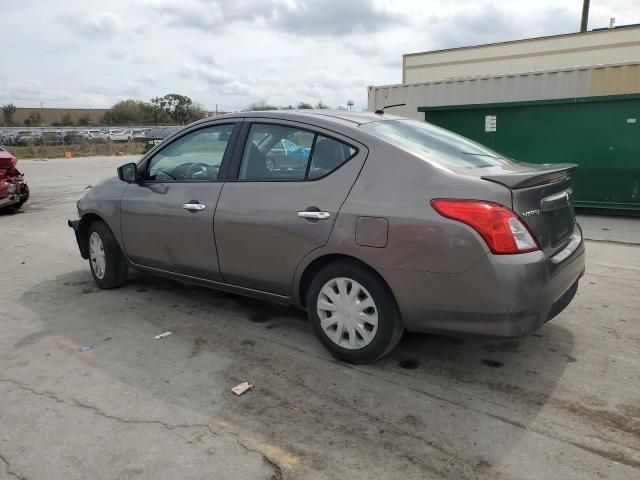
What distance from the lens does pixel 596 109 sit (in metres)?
8.66

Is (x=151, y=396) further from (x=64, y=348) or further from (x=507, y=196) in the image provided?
(x=507, y=196)

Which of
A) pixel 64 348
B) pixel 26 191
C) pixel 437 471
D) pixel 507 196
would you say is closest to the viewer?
pixel 437 471

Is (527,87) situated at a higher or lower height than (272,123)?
higher

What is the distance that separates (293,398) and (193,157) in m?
2.23

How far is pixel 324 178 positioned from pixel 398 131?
642 millimetres

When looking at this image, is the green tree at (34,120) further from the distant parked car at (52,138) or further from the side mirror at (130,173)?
the side mirror at (130,173)

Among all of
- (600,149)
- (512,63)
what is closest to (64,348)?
(600,149)

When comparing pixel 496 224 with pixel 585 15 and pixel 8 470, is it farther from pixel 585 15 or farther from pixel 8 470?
pixel 585 15

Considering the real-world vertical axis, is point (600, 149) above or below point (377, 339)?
above

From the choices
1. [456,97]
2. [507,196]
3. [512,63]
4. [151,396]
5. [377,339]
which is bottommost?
[151,396]

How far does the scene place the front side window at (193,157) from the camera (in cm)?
419

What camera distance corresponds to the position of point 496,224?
112 inches

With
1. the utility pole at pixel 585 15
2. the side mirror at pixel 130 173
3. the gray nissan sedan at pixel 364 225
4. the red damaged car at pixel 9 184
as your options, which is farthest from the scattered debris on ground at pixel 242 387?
the utility pole at pixel 585 15

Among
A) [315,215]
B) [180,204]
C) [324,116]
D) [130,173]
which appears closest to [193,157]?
[180,204]
